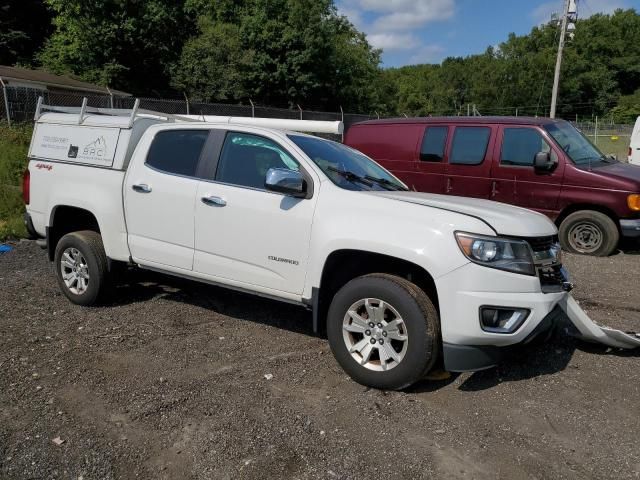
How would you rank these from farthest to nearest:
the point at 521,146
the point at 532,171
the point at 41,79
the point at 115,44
Result: the point at 115,44 → the point at 41,79 → the point at 521,146 → the point at 532,171

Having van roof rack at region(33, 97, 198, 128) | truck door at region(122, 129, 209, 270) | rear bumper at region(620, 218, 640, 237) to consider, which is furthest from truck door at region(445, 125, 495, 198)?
truck door at region(122, 129, 209, 270)

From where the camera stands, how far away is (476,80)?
85.3m

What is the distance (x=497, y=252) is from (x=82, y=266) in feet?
12.3

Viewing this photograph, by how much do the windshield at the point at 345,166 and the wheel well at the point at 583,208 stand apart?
424cm

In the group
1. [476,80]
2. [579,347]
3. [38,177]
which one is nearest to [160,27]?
[38,177]

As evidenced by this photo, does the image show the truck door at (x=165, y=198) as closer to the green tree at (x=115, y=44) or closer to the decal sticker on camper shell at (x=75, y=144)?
the decal sticker on camper shell at (x=75, y=144)

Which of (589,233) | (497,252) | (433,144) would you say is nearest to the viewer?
(497,252)

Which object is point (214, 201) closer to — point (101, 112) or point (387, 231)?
point (387, 231)

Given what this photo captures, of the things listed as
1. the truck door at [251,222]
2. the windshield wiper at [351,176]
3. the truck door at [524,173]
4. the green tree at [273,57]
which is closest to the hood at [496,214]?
the windshield wiper at [351,176]

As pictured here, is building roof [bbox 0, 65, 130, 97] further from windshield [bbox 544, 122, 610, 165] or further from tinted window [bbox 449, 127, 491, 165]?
windshield [bbox 544, 122, 610, 165]

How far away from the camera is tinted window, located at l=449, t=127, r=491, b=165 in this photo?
8.49 m

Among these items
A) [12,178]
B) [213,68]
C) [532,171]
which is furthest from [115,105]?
[213,68]

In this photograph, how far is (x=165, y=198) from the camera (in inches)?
183

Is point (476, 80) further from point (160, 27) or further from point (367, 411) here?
point (367, 411)
